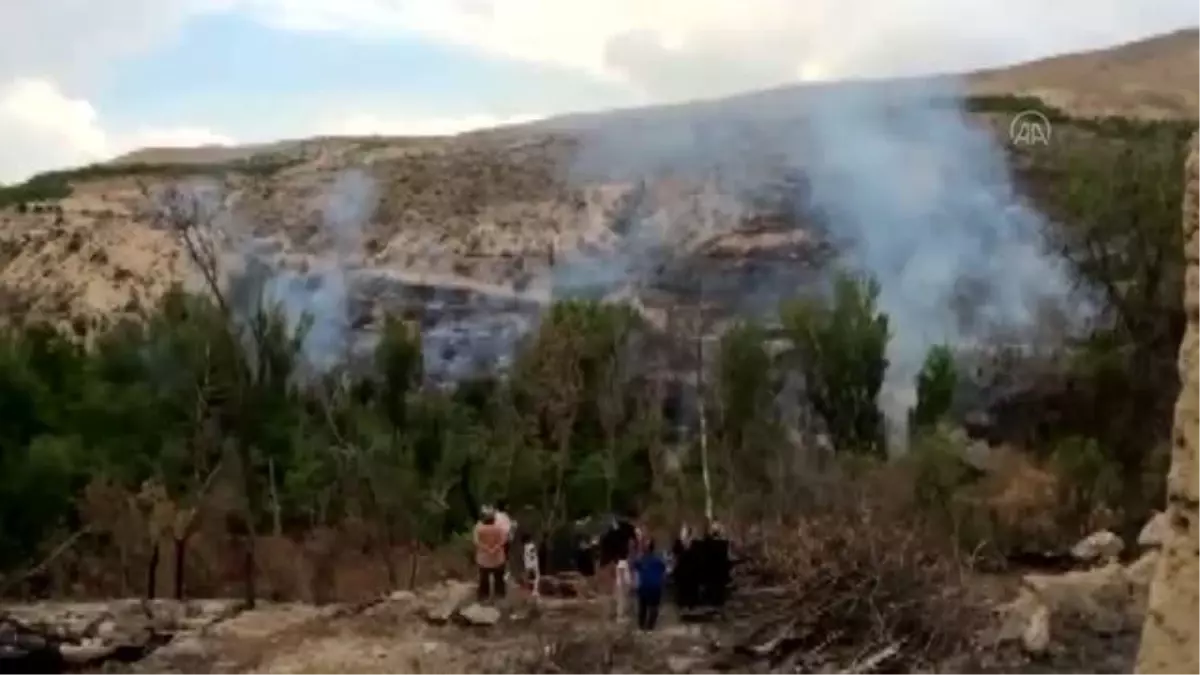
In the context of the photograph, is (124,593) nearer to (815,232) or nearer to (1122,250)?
(1122,250)

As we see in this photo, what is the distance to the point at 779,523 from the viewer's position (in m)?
17.1

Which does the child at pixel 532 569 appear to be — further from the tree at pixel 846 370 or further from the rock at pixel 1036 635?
the tree at pixel 846 370

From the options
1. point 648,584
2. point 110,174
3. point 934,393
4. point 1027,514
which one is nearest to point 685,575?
point 648,584

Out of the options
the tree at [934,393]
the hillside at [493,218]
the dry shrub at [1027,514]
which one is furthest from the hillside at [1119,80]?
the dry shrub at [1027,514]

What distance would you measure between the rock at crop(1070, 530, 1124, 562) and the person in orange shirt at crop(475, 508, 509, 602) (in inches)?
223

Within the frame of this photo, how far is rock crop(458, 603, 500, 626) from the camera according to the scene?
50.9ft

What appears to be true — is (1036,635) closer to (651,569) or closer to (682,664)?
(682,664)

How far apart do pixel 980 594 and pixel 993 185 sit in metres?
37.0

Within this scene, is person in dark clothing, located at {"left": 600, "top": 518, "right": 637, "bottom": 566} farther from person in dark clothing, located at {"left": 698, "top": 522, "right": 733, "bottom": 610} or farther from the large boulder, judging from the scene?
the large boulder

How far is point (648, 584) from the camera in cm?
1464

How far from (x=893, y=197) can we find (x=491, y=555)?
36.7 metres

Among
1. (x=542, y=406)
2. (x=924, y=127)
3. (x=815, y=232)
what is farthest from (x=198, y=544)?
(x=924, y=127)

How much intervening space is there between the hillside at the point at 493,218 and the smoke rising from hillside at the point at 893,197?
21 cm

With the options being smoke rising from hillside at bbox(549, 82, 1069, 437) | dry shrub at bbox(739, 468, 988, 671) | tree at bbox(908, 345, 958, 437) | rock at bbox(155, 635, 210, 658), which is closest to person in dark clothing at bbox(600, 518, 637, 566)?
dry shrub at bbox(739, 468, 988, 671)
